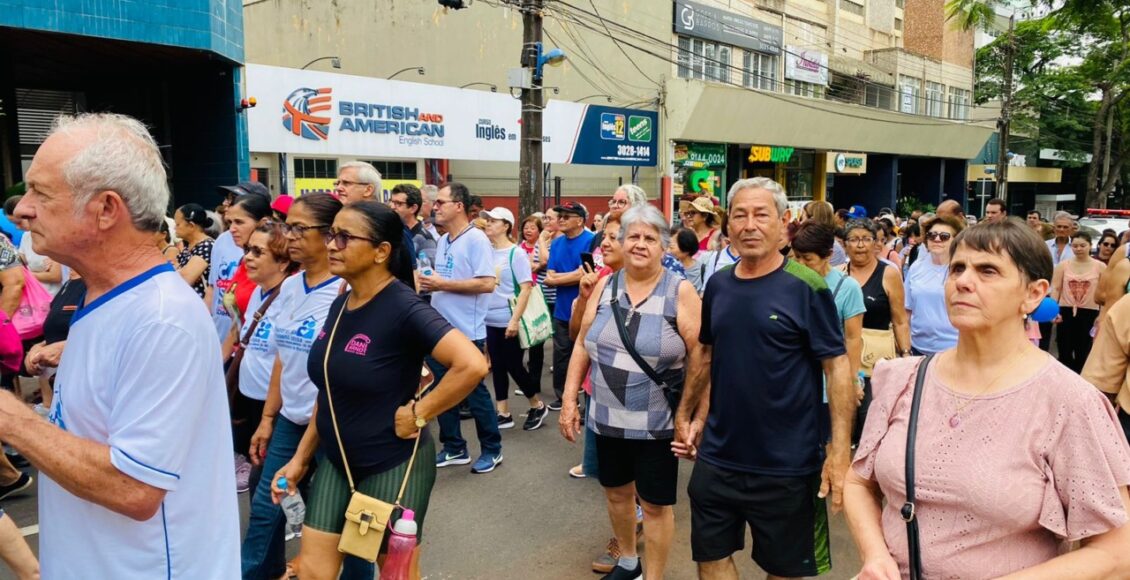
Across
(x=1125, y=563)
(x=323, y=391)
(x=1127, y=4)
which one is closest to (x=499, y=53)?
(x=1127, y=4)

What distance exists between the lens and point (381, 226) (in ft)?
9.62

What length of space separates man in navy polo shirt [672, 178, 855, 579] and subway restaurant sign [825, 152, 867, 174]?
28.1m

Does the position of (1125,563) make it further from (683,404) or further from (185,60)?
(185,60)

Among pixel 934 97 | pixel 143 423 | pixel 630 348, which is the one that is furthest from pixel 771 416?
pixel 934 97

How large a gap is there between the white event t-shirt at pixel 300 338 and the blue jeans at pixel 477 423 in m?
1.95

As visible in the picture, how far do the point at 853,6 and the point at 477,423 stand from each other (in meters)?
29.8

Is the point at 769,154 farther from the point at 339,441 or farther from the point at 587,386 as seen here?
the point at 339,441

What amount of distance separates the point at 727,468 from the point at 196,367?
6.76 ft

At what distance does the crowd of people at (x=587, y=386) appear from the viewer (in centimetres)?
165

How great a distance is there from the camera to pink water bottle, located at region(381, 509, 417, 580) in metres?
2.64

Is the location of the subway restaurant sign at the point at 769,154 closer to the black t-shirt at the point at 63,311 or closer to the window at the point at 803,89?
the window at the point at 803,89

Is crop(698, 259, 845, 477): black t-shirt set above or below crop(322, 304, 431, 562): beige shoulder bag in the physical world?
above

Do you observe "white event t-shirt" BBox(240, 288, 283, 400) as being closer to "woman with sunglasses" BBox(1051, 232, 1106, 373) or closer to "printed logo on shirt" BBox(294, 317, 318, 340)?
"printed logo on shirt" BBox(294, 317, 318, 340)

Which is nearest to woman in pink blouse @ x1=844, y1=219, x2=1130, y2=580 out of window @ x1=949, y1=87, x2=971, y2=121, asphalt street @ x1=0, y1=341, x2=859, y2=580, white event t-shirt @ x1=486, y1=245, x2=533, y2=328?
asphalt street @ x1=0, y1=341, x2=859, y2=580
